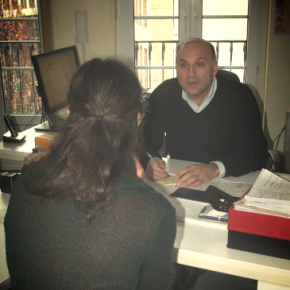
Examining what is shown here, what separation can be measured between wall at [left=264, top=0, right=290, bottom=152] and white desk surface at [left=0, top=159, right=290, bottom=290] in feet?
7.42

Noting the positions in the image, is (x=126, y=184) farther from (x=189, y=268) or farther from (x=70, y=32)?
(x=70, y=32)

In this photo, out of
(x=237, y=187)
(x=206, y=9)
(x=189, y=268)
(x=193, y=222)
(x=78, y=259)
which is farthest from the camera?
(x=206, y=9)

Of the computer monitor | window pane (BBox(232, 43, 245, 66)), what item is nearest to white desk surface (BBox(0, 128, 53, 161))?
the computer monitor

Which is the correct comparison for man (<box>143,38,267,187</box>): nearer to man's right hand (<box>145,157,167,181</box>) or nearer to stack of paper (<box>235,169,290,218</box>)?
man's right hand (<box>145,157,167,181</box>)

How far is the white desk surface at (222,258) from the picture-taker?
90cm

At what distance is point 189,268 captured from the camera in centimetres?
172

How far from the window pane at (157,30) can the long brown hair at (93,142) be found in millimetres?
2445

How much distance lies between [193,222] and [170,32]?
7.82ft

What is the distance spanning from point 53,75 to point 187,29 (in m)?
1.53

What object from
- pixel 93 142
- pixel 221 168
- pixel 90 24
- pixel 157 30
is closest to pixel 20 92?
pixel 90 24

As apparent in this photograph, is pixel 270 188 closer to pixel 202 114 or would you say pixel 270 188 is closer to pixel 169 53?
pixel 202 114

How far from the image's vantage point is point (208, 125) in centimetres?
188

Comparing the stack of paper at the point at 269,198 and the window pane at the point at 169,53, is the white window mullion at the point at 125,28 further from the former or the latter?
the stack of paper at the point at 269,198

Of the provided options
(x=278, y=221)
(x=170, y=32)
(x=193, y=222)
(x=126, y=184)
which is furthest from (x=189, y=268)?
(x=170, y=32)
